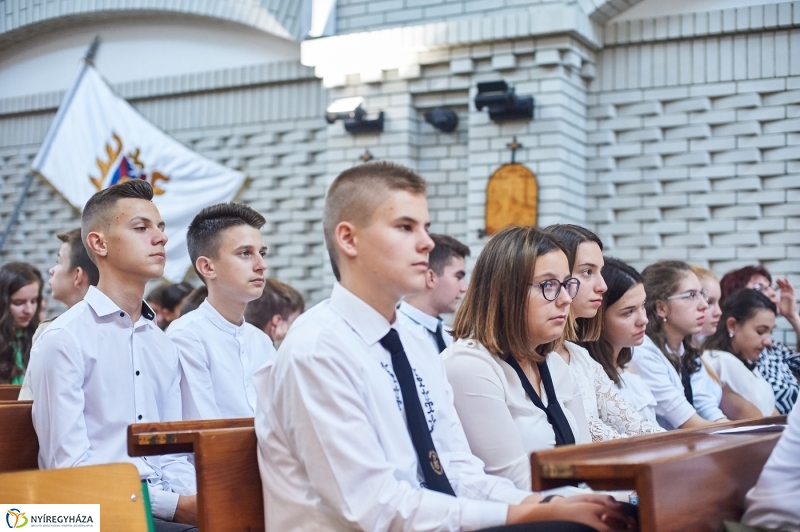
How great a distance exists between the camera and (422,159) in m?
7.05

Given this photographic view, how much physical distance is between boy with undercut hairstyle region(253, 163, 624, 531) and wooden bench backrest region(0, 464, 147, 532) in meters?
0.29

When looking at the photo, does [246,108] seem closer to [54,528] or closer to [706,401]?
[706,401]

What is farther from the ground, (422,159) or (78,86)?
(78,86)

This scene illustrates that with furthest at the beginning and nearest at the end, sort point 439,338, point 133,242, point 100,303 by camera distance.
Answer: point 439,338
point 133,242
point 100,303

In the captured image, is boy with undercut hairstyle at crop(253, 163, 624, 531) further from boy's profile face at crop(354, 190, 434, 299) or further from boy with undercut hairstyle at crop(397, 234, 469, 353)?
boy with undercut hairstyle at crop(397, 234, 469, 353)

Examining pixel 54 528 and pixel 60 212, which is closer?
pixel 54 528

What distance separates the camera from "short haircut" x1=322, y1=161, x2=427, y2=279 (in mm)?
2258

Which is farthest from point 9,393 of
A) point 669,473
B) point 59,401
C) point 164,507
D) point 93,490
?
point 669,473

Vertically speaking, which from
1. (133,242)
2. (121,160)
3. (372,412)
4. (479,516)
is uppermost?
(121,160)

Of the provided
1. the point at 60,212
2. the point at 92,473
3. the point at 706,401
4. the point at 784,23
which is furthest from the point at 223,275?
the point at 60,212

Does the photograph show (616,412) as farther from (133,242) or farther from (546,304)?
(133,242)

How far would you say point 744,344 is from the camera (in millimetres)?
5195

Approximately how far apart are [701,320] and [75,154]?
5.98 m

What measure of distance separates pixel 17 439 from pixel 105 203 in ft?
2.71
